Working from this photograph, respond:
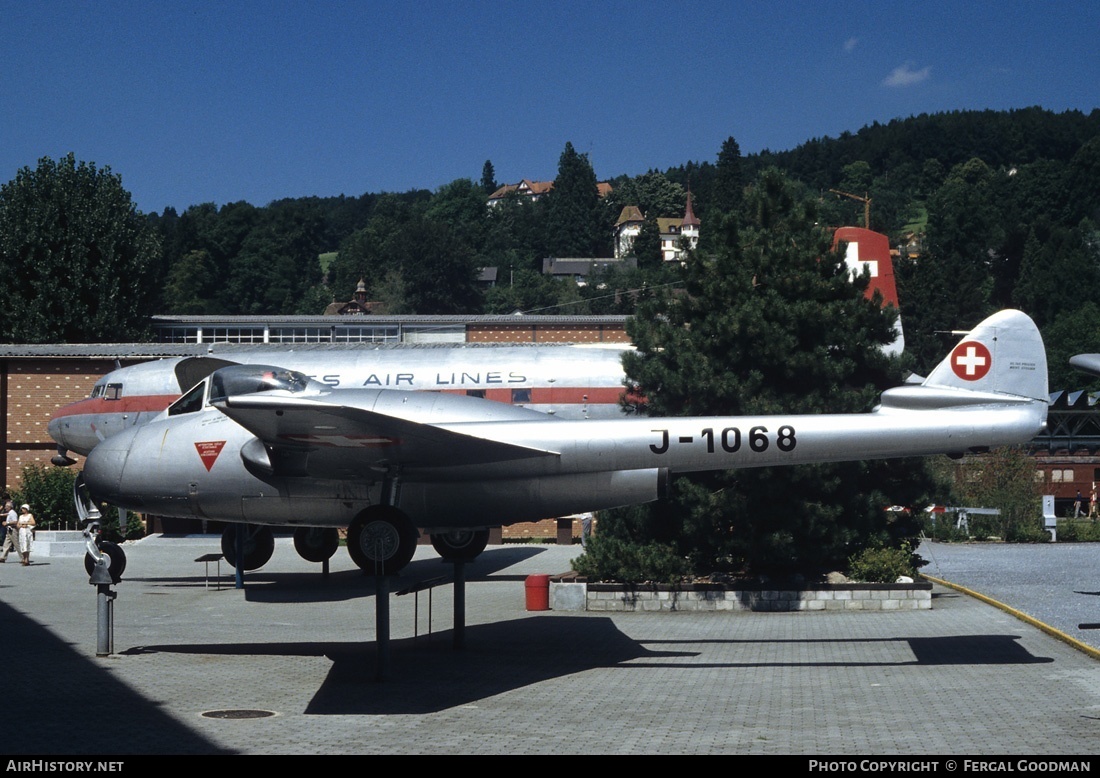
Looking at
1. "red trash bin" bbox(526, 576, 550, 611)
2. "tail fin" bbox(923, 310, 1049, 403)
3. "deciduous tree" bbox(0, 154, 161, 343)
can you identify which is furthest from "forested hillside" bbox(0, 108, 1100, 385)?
"tail fin" bbox(923, 310, 1049, 403)

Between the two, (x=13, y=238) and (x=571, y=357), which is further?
(x=13, y=238)

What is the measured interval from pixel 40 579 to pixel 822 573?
20.2m

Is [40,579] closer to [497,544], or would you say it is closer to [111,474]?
[111,474]

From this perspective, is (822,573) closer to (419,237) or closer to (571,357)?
(571,357)

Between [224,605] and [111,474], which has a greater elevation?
[111,474]

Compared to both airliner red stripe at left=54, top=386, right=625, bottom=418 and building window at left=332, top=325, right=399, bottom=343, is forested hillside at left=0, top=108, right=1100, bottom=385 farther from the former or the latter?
airliner red stripe at left=54, top=386, right=625, bottom=418

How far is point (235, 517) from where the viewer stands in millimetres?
19141

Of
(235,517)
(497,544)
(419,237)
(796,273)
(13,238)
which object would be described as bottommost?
(497,544)

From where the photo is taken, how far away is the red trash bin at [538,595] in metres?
24.3

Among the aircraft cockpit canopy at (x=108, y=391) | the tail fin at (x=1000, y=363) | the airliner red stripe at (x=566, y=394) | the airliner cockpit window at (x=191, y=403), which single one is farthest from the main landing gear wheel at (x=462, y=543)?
the aircraft cockpit canopy at (x=108, y=391)

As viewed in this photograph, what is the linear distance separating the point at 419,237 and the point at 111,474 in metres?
147
